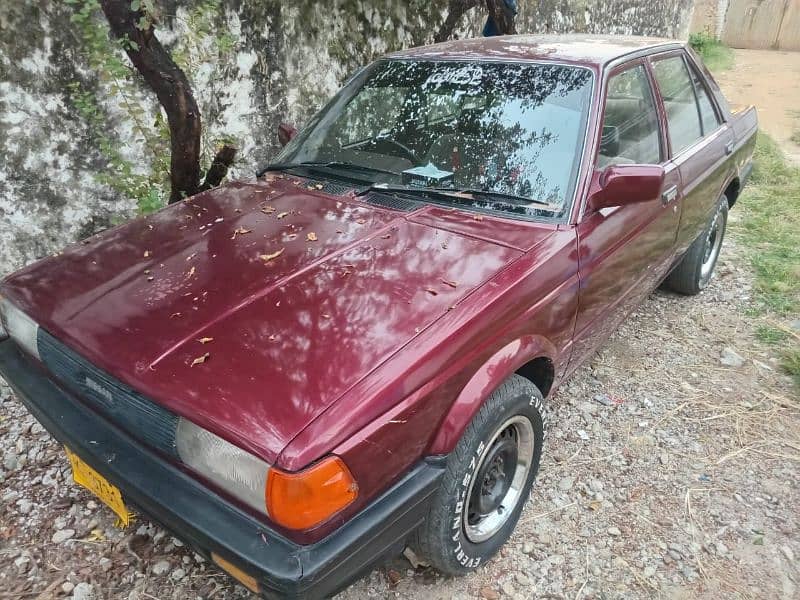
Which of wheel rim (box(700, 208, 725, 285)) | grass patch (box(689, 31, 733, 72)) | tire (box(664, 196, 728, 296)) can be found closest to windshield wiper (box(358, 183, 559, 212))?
tire (box(664, 196, 728, 296))

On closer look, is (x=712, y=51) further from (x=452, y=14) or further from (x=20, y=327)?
(x=20, y=327)

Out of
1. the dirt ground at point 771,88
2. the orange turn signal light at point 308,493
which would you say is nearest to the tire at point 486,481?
the orange turn signal light at point 308,493

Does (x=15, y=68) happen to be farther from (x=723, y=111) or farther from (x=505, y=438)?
(x=723, y=111)

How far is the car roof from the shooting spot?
101 inches

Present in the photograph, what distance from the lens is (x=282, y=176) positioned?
2.75m

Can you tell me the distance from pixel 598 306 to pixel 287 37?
3119 millimetres

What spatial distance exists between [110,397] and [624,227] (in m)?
2.08

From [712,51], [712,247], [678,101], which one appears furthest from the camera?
[712,51]

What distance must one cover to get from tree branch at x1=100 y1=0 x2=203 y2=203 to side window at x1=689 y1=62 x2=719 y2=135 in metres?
2.92

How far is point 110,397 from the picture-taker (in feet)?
5.65

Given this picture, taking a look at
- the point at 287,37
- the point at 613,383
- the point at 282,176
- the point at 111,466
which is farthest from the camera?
the point at 287,37

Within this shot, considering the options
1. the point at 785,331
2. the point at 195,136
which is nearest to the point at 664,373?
the point at 785,331

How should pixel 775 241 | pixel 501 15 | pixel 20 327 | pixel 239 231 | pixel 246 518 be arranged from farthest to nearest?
pixel 501 15, pixel 775 241, pixel 239 231, pixel 20 327, pixel 246 518

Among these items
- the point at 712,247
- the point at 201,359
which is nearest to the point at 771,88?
the point at 712,247
